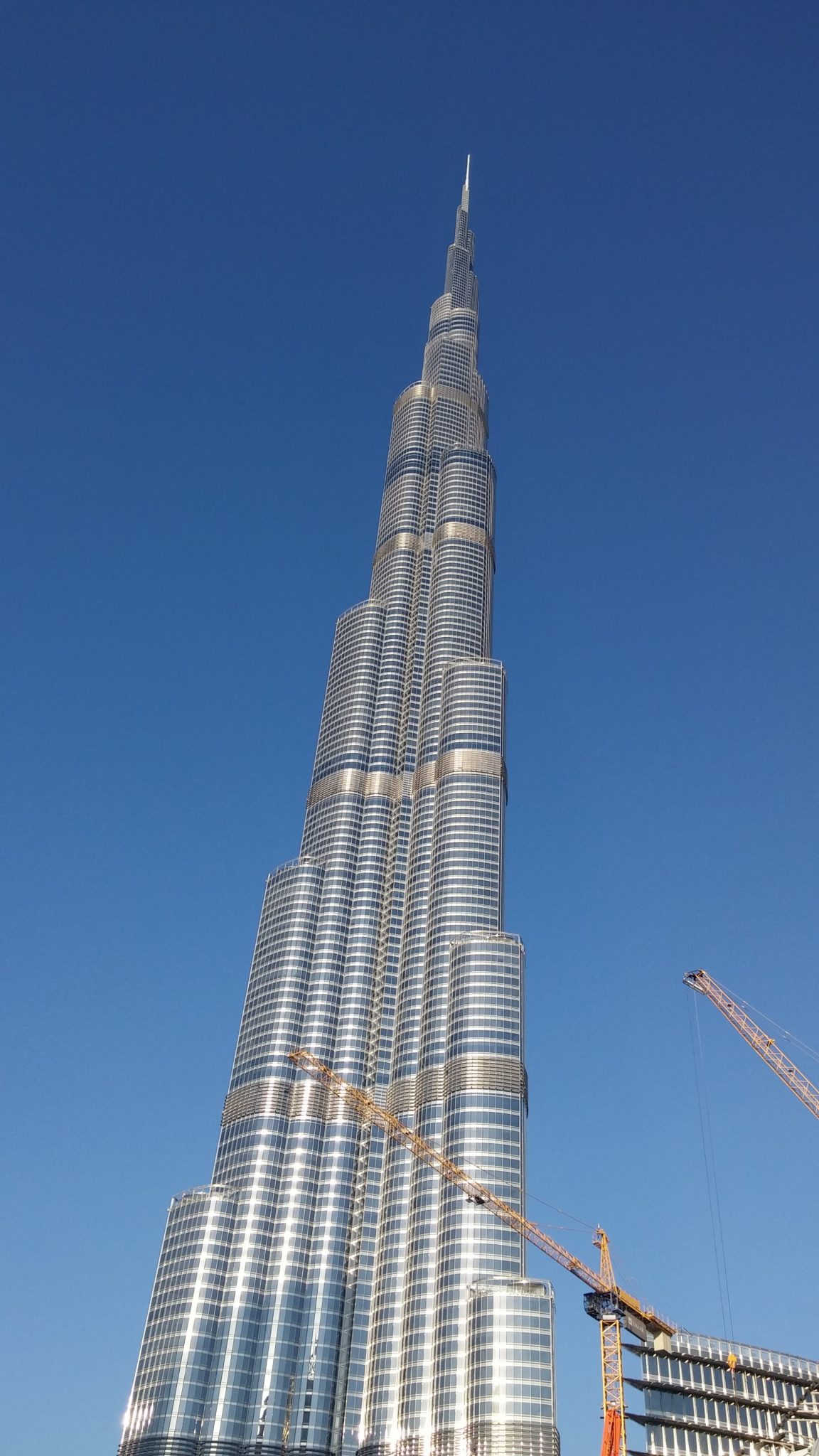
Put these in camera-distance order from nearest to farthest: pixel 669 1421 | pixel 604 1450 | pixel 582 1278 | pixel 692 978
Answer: pixel 604 1450
pixel 669 1421
pixel 582 1278
pixel 692 978

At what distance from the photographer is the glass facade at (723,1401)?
159625mm

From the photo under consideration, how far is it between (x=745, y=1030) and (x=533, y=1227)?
4903cm

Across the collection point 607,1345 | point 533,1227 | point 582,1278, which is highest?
point 533,1227

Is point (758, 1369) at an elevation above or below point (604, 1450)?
above

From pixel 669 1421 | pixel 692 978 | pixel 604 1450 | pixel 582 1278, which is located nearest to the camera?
pixel 604 1450

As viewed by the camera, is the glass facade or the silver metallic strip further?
the silver metallic strip

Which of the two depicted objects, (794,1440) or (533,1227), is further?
(533,1227)

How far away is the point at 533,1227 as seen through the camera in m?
199

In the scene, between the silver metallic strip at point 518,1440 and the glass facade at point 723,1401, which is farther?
→ the silver metallic strip at point 518,1440

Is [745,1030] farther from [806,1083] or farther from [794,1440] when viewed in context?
[794,1440]

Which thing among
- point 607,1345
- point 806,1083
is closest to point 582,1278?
point 607,1345

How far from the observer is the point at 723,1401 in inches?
6471

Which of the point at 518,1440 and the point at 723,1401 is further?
the point at 518,1440

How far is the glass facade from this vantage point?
160 m
